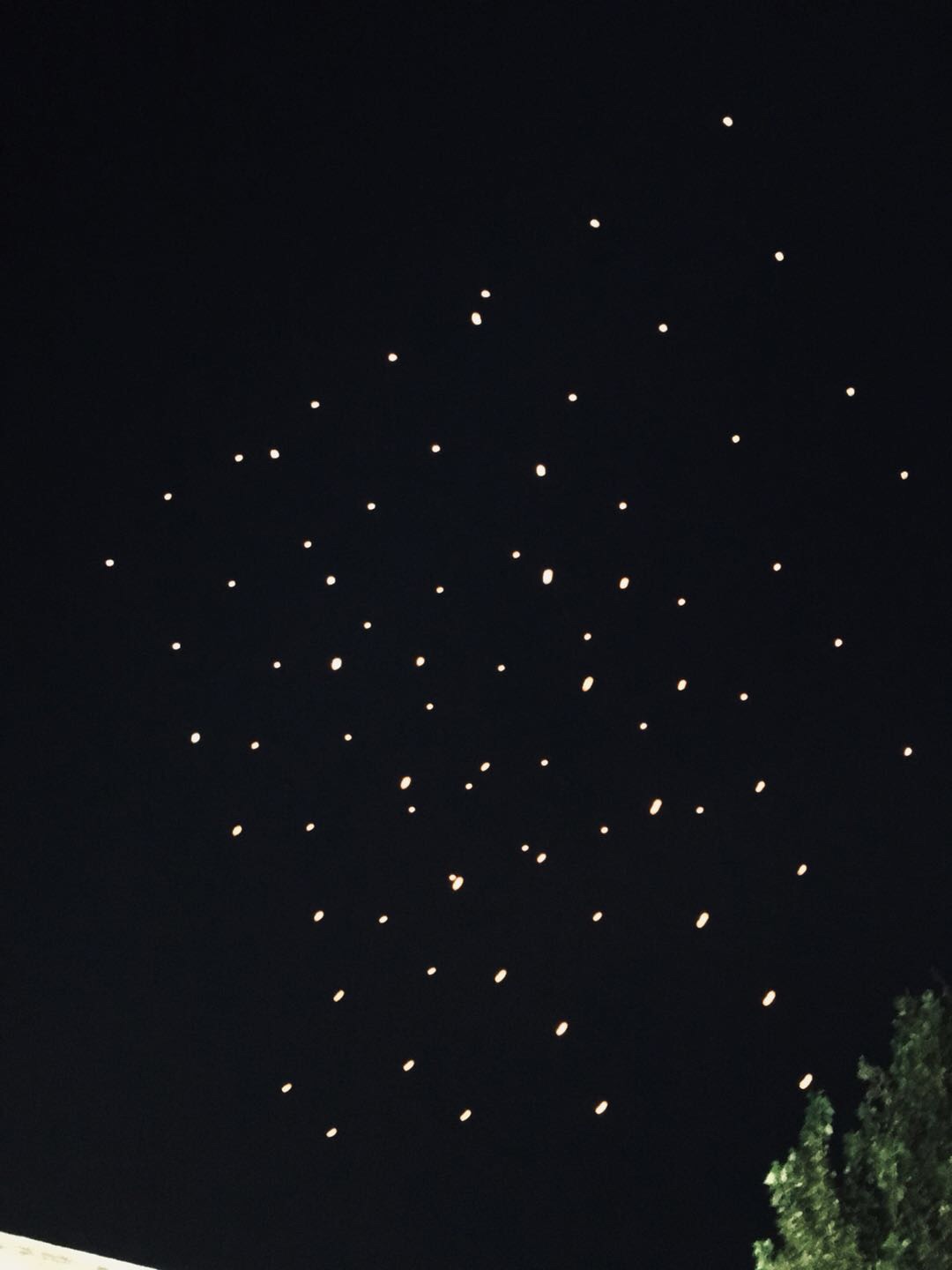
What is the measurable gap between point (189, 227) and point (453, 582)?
4.14ft

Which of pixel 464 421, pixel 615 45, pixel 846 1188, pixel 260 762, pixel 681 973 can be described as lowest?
pixel 846 1188

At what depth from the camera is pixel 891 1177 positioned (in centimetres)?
351

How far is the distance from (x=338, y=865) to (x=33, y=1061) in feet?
3.56

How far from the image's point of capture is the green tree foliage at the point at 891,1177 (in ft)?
11.4

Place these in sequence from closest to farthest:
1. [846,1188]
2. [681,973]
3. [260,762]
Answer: [846,1188] → [681,973] → [260,762]

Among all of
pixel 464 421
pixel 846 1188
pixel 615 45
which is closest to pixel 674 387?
pixel 464 421

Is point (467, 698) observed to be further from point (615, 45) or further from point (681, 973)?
point (615, 45)

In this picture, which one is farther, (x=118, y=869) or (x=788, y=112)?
(x=118, y=869)

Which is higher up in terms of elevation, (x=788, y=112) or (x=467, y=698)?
(x=788, y=112)

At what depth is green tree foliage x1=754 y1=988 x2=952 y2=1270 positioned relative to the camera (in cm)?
346

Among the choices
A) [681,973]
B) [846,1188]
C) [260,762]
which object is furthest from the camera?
[260,762]

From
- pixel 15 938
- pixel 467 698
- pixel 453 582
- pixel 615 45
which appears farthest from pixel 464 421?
pixel 15 938

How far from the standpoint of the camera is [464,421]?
14.5 ft

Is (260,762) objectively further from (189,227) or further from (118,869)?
(189,227)
